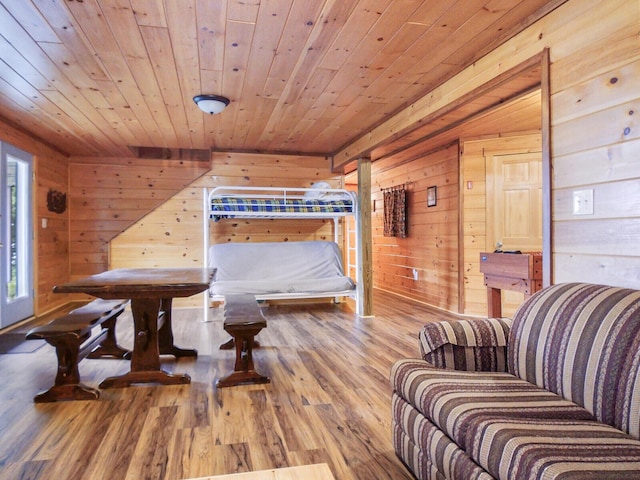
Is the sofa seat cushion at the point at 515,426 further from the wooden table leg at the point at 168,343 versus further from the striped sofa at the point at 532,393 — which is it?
the wooden table leg at the point at 168,343

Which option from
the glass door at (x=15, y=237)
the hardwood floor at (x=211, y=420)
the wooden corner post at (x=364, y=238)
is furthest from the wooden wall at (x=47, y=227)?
the wooden corner post at (x=364, y=238)

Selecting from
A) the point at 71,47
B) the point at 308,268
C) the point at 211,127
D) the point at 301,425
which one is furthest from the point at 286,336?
the point at 71,47

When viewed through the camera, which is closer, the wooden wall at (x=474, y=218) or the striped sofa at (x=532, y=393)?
the striped sofa at (x=532, y=393)

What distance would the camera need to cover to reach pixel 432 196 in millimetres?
5609

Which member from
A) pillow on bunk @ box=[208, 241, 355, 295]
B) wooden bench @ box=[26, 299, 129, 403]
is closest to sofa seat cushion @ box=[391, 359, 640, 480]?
wooden bench @ box=[26, 299, 129, 403]

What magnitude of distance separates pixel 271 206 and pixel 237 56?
8.25 feet

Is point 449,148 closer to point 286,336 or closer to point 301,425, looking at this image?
point 286,336

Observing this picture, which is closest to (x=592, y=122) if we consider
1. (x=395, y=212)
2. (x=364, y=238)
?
(x=364, y=238)

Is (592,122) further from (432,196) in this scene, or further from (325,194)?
(325,194)

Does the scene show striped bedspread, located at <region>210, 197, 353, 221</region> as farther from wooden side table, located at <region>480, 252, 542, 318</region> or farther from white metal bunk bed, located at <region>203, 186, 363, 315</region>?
wooden side table, located at <region>480, 252, 542, 318</region>

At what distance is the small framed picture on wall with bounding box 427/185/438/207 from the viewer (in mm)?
5539

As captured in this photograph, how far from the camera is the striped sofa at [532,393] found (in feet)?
3.68

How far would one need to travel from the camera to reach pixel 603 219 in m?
1.81

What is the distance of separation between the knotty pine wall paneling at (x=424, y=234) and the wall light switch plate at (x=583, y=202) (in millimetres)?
3124
